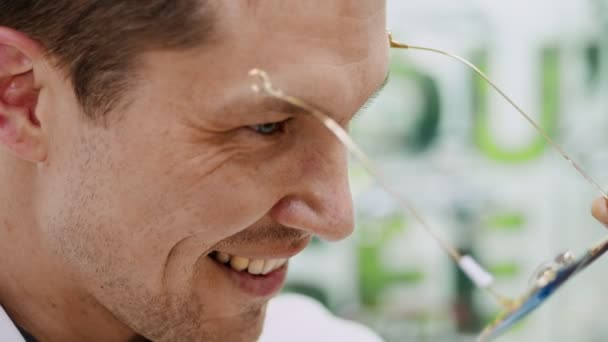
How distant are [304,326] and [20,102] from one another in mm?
558

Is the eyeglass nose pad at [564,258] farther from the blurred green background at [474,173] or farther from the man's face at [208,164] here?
the blurred green background at [474,173]

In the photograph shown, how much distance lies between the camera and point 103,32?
93 centimetres

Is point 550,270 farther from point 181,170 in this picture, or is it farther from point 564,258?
point 181,170

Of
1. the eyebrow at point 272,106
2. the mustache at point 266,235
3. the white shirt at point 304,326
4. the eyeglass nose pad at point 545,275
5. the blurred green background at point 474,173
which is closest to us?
the eyeglass nose pad at point 545,275

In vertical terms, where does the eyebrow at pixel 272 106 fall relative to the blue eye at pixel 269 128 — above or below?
above

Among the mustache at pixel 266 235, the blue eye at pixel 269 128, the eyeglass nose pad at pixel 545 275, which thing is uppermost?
the eyeglass nose pad at pixel 545 275

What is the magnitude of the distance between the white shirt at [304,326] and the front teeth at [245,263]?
9.8 inches

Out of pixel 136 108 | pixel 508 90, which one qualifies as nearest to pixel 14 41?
pixel 136 108

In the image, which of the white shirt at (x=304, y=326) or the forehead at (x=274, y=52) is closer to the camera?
the forehead at (x=274, y=52)

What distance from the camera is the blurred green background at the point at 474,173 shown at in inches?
80.2

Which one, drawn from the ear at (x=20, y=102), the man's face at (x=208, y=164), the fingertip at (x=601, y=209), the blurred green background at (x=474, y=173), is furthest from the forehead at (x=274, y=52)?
the blurred green background at (x=474, y=173)

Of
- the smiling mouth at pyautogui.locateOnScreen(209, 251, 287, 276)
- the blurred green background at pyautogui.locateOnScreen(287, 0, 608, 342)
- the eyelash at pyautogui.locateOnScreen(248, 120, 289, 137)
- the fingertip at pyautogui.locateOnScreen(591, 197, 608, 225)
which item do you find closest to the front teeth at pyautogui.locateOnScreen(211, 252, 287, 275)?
the smiling mouth at pyautogui.locateOnScreen(209, 251, 287, 276)

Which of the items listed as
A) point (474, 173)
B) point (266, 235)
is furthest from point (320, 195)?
point (474, 173)

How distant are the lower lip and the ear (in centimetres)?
23
